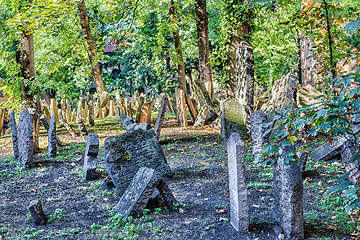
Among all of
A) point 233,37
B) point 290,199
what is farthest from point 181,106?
point 290,199

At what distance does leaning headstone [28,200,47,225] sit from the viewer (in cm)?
450

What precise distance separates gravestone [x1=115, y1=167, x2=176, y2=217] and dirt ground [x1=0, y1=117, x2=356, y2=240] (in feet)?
0.45

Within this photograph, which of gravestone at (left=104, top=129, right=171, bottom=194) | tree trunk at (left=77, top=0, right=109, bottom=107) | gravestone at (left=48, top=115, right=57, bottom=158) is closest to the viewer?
gravestone at (left=104, top=129, right=171, bottom=194)

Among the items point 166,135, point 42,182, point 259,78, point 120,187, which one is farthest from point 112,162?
point 259,78

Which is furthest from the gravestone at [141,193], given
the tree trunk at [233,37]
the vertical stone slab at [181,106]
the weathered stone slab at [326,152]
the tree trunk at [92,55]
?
the tree trunk at [92,55]

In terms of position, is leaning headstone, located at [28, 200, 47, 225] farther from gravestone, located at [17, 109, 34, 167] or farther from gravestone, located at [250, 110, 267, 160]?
gravestone, located at [250, 110, 267, 160]

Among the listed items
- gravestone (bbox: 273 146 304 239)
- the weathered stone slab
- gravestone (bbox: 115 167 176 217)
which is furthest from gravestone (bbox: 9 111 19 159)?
the weathered stone slab

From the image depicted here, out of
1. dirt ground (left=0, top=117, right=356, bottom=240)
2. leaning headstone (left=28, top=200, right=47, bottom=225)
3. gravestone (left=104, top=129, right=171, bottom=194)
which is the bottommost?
dirt ground (left=0, top=117, right=356, bottom=240)

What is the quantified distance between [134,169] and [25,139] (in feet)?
11.8

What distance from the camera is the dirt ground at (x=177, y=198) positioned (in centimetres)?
411

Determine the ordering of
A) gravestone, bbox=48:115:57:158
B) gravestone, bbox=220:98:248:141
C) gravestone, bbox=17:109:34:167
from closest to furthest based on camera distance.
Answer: gravestone, bbox=17:109:34:167 < gravestone, bbox=48:115:57:158 < gravestone, bbox=220:98:248:141

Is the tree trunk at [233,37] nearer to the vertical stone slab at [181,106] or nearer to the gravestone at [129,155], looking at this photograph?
the vertical stone slab at [181,106]

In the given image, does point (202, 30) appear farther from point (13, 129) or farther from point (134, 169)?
point (134, 169)

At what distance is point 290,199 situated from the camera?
369 centimetres
